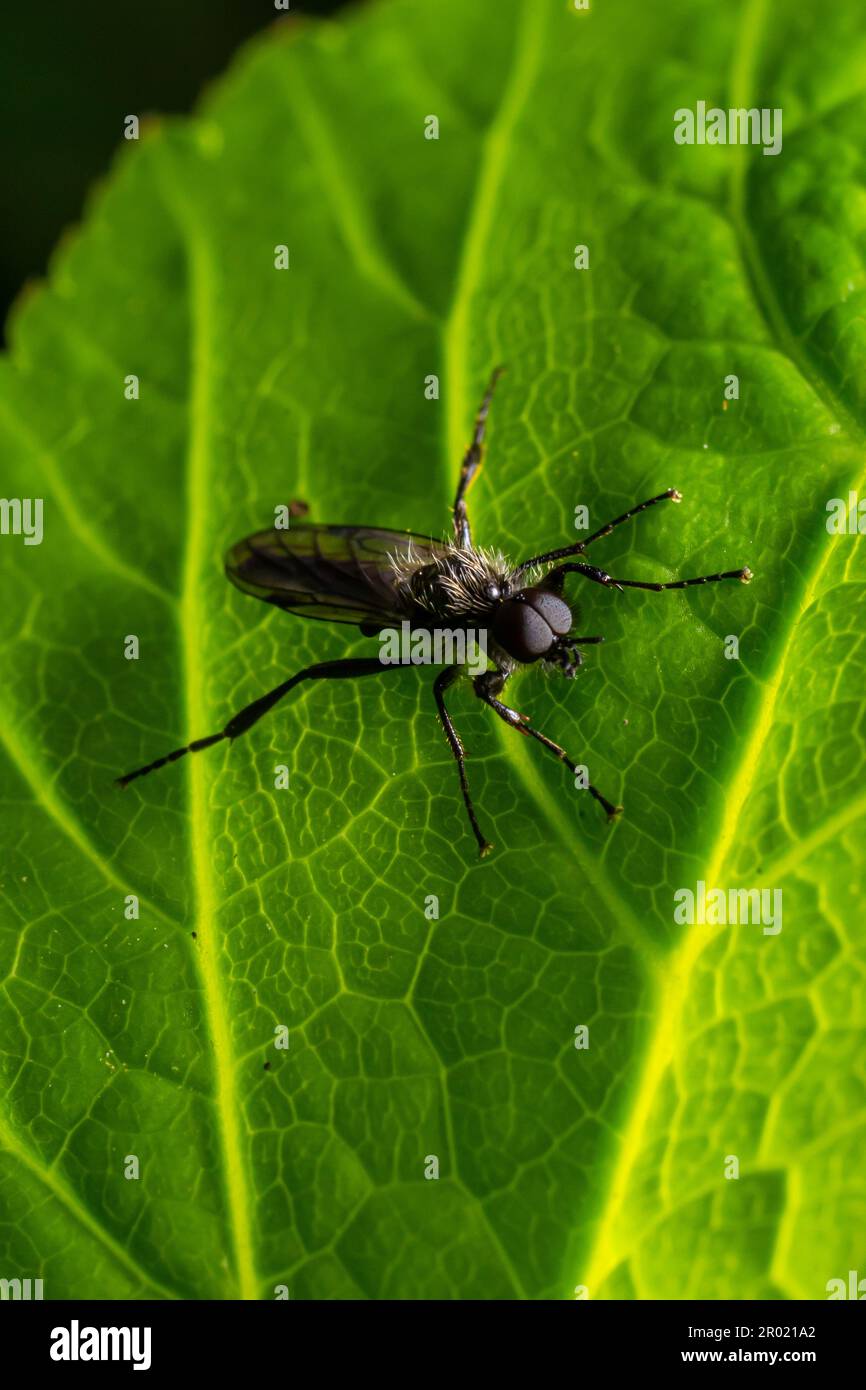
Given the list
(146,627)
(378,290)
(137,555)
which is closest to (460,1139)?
(146,627)

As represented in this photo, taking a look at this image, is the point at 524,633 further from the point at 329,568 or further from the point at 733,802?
the point at 733,802
